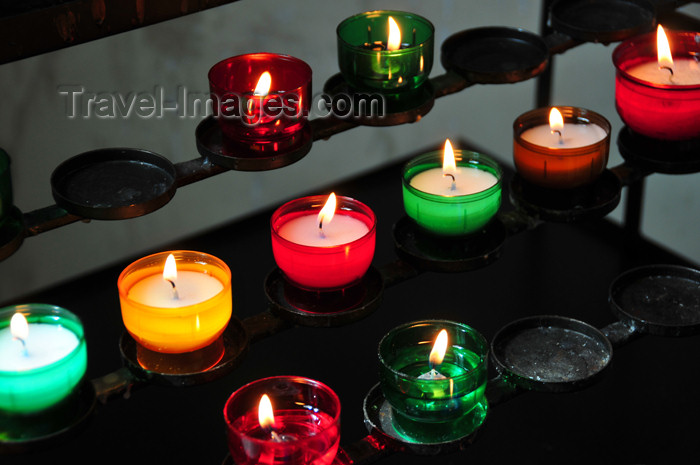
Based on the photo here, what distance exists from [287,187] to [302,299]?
1.36m

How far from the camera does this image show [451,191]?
1.17 metres

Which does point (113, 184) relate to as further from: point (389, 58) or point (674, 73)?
point (674, 73)

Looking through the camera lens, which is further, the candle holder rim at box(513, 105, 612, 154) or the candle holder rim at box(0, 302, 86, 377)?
the candle holder rim at box(513, 105, 612, 154)

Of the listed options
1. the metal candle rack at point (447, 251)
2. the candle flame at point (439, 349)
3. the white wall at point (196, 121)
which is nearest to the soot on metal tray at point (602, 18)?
the metal candle rack at point (447, 251)

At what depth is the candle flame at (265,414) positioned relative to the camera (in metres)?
0.98

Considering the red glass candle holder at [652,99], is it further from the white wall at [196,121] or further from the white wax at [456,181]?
the white wall at [196,121]

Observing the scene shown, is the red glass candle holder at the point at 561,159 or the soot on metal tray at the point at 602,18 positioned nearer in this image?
the red glass candle holder at the point at 561,159

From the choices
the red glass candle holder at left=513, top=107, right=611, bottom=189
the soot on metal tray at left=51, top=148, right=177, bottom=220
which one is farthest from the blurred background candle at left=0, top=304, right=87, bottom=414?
the red glass candle holder at left=513, top=107, right=611, bottom=189

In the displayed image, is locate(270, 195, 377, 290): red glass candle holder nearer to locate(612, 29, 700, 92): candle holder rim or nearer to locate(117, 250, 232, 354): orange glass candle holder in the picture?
locate(117, 250, 232, 354): orange glass candle holder

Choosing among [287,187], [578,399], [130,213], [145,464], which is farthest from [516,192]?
[287,187]

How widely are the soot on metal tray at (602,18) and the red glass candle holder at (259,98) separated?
1.31 ft

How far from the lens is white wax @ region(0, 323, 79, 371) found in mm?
953

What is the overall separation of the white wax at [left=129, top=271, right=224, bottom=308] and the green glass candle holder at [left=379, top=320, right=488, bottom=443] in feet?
0.62

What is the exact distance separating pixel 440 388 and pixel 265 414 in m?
0.17
